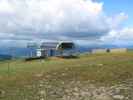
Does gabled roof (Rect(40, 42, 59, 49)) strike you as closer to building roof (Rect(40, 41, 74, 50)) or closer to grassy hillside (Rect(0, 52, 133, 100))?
building roof (Rect(40, 41, 74, 50))

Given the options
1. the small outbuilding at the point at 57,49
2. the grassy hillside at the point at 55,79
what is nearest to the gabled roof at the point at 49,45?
the small outbuilding at the point at 57,49

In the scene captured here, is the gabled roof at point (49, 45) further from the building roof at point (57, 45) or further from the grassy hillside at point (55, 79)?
the grassy hillside at point (55, 79)

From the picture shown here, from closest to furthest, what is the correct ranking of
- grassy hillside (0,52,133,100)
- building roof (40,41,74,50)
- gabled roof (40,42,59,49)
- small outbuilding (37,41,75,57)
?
grassy hillside (0,52,133,100), small outbuilding (37,41,75,57), building roof (40,41,74,50), gabled roof (40,42,59,49)

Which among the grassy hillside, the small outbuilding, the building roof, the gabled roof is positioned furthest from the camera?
the gabled roof

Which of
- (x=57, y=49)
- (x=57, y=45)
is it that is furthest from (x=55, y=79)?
(x=57, y=45)

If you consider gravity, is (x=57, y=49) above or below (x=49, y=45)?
below

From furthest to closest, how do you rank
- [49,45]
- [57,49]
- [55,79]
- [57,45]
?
1. [49,45]
2. [57,45]
3. [57,49]
4. [55,79]

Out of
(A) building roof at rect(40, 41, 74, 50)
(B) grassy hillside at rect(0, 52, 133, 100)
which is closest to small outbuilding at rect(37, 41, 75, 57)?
(A) building roof at rect(40, 41, 74, 50)

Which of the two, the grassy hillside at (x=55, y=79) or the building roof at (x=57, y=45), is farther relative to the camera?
the building roof at (x=57, y=45)

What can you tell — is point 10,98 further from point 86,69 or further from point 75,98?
point 86,69

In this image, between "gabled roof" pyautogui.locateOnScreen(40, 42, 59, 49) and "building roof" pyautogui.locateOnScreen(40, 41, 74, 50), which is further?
"gabled roof" pyautogui.locateOnScreen(40, 42, 59, 49)

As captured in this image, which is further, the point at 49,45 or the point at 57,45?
the point at 49,45

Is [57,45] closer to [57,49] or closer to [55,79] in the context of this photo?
[57,49]

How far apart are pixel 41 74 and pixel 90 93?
326 inches
